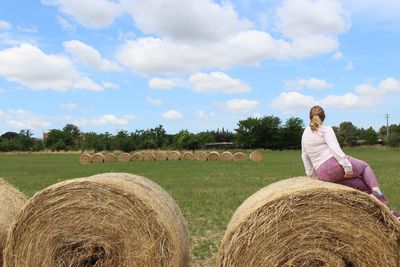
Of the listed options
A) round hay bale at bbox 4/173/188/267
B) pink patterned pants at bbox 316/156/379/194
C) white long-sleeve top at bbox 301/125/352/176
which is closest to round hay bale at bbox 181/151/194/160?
white long-sleeve top at bbox 301/125/352/176

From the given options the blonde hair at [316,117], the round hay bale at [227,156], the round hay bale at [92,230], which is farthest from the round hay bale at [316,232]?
the round hay bale at [227,156]

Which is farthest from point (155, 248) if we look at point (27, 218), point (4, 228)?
point (4, 228)

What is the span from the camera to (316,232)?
4969 millimetres

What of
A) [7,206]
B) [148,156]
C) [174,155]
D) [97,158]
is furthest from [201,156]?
[7,206]

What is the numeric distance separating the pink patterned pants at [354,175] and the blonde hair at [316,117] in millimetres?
519

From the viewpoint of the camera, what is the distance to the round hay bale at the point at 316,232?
492cm

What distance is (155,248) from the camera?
17.3 ft

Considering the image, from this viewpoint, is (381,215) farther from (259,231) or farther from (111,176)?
(111,176)

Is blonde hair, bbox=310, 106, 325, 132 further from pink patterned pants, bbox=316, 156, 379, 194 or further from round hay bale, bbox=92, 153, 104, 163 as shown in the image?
round hay bale, bbox=92, 153, 104, 163

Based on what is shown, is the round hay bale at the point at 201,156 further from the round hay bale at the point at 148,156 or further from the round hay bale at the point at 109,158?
the round hay bale at the point at 109,158

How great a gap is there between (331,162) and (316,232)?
1606mm

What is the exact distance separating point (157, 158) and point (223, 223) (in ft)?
130

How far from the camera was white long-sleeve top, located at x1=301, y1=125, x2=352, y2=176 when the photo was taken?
6352 mm

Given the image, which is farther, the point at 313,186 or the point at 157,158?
the point at 157,158
